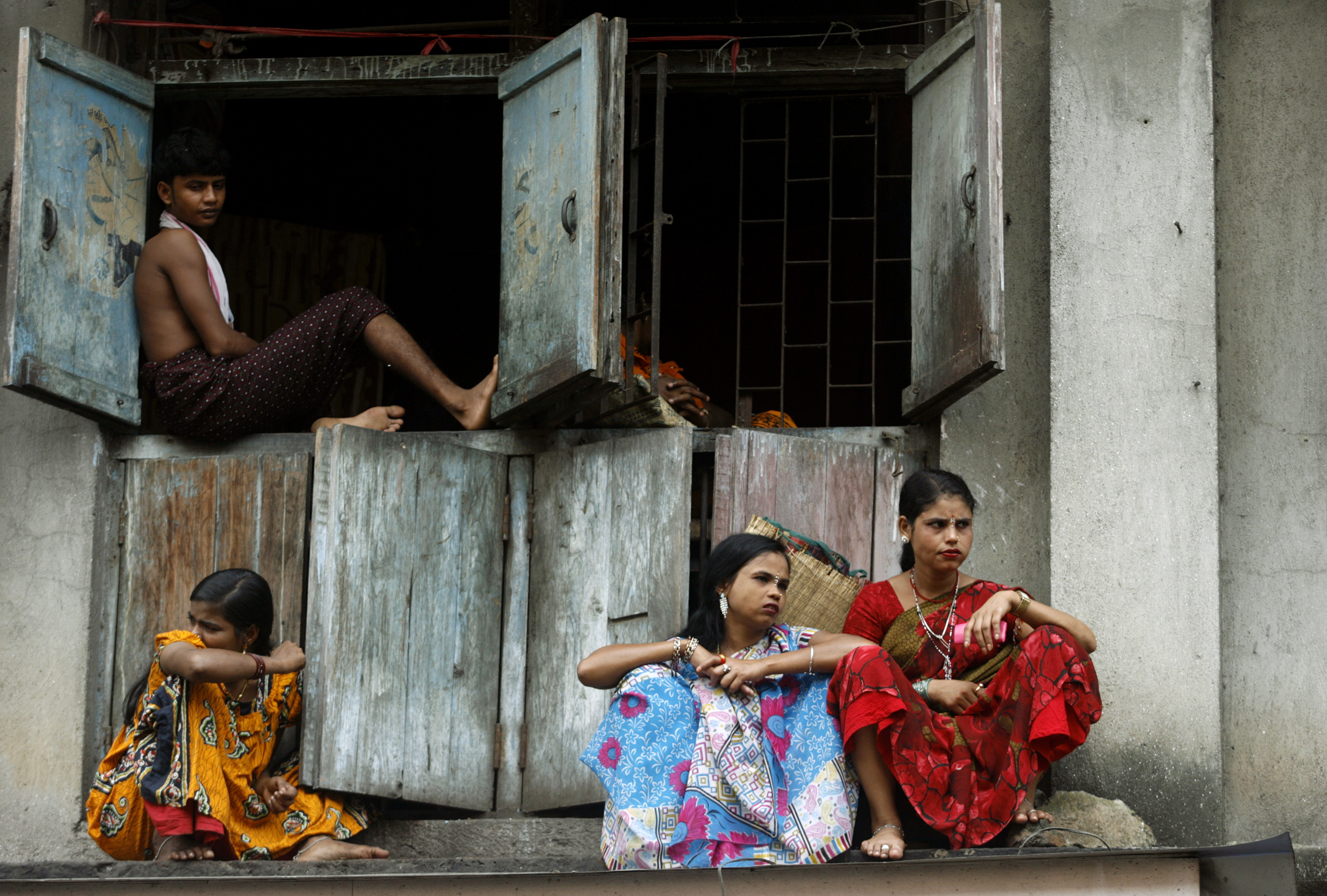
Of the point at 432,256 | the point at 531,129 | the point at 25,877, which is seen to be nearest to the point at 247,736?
the point at 25,877

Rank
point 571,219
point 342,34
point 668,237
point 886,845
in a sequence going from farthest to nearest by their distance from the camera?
point 668,237 → point 342,34 → point 571,219 → point 886,845

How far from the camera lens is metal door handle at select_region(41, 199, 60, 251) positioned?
5023 millimetres

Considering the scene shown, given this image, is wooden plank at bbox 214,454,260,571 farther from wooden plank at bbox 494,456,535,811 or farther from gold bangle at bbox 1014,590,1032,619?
gold bangle at bbox 1014,590,1032,619

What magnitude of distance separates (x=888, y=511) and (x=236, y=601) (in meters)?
2.13

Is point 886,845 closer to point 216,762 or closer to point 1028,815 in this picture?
point 1028,815

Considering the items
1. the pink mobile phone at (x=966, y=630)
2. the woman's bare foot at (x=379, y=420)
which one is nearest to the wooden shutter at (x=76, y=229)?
the woman's bare foot at (x=379, y=420)

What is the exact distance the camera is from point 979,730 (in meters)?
4.11

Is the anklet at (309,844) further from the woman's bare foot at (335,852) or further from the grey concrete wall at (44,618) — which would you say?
the grey concrete wall at (44,618)

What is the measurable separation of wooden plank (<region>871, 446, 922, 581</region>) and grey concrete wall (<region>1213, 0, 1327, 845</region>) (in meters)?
1.08

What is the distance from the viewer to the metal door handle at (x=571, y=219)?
4812 millimetres

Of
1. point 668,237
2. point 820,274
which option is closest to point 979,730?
point 820,274

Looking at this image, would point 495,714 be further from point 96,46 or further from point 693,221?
point 693,221

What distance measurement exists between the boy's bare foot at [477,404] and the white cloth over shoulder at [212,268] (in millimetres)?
856

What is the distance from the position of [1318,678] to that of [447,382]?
10.1 feet
